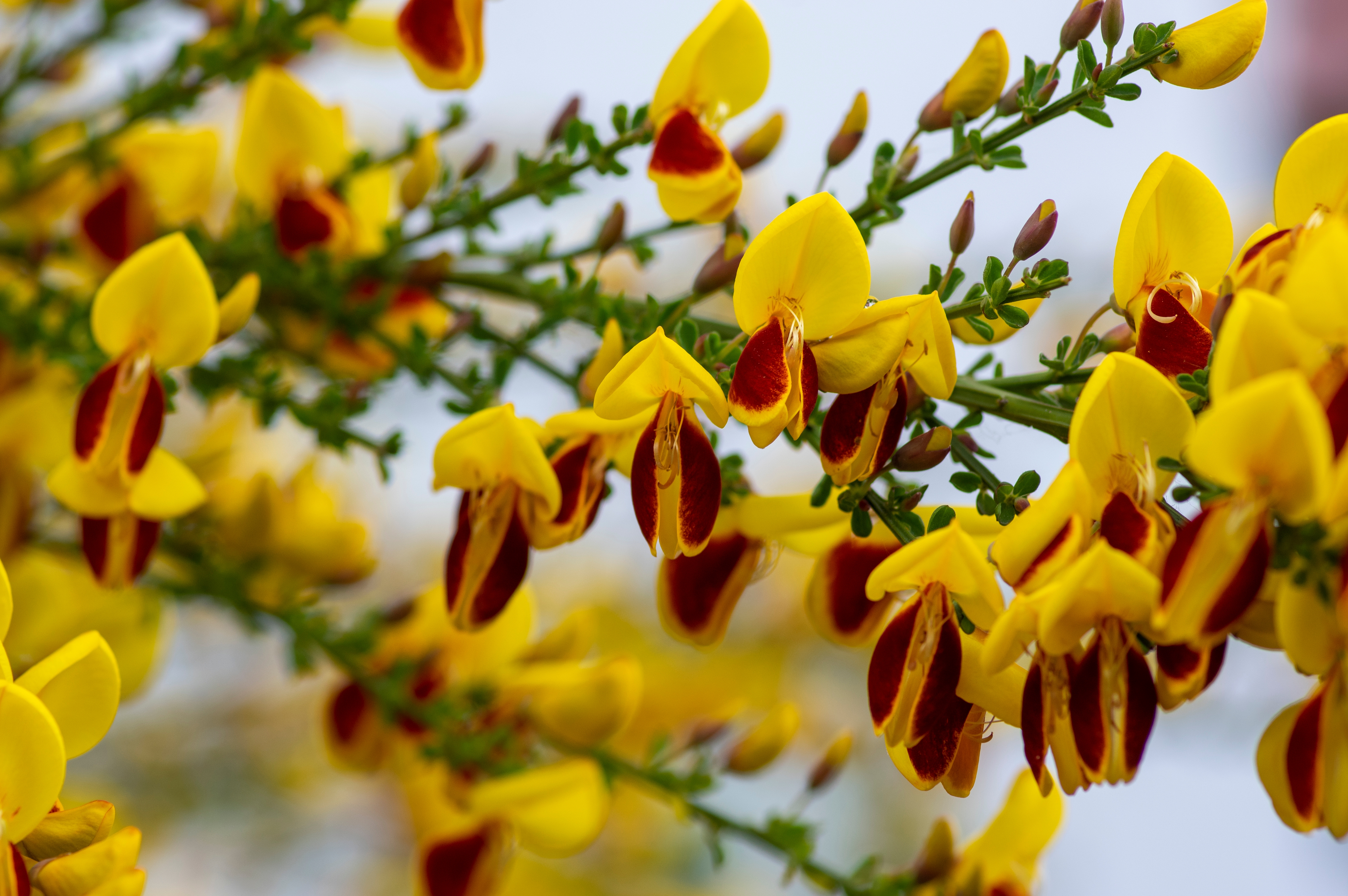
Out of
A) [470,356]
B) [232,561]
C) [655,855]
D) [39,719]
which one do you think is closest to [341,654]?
[232,561]

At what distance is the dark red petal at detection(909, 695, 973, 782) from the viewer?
40cm

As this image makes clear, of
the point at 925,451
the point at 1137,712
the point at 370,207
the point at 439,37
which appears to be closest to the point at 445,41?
the point at 439,37

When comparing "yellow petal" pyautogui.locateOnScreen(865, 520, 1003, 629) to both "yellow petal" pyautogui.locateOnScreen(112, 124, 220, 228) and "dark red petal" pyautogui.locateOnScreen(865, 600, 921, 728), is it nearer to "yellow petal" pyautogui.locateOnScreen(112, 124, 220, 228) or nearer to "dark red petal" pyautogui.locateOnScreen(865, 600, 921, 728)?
"dark red petal" pyautogui.locateOnScreen(865, 600, 921, 728)

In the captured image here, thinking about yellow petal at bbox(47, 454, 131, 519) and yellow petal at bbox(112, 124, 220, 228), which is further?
yellow petal at bbox(112, 124, 220, 228)

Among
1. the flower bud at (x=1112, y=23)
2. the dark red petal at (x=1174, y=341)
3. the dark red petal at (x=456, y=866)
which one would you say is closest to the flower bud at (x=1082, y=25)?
the flower bud at (x=1112, y=23)

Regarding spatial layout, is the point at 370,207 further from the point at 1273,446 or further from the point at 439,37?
the point at 1273,446

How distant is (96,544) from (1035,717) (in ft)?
1.41

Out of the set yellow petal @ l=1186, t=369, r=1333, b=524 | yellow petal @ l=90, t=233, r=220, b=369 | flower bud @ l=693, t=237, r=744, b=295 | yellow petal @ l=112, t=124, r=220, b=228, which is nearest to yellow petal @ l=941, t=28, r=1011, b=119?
flower bud @ l=693, t=237, r=744, b=295

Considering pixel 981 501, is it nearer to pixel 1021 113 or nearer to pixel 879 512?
→ pixel 879 512

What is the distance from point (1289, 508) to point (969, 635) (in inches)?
5.1

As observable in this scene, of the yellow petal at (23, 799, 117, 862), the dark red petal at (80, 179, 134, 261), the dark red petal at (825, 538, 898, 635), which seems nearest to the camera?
the yellow petal at (23, 799, 117, 862)

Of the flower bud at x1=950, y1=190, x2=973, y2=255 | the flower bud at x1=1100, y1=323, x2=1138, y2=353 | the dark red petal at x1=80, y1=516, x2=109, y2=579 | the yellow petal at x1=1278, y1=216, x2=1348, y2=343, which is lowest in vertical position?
the dark red petal at x1=80, y1=516, x2=109, y2=579

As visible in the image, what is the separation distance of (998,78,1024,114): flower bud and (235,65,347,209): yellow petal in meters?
0.40

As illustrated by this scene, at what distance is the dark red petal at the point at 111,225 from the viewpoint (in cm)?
71
